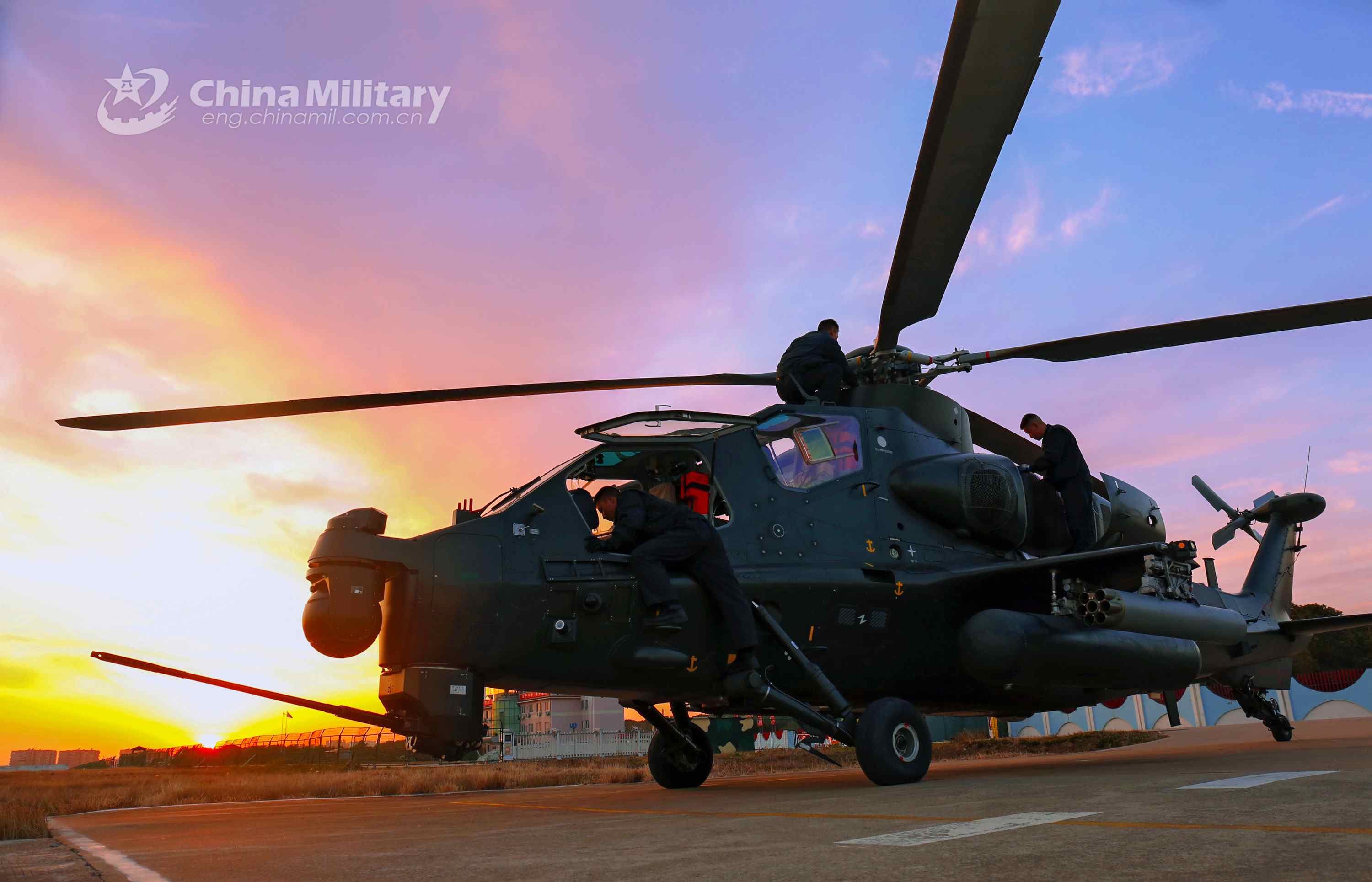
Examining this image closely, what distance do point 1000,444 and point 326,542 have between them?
387 inches

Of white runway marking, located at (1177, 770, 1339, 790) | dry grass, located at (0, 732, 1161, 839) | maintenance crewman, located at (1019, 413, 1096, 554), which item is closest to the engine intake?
maintenance crewman, located at (1019, 413, 1096, 554)

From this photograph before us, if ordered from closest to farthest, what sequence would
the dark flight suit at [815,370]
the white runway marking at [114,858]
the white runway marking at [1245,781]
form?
the white runway marking at [114,858]
the white runway marking at [1245,781]
the dark flight suit at [815,370]

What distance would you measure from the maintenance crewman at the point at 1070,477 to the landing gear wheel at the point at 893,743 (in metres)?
3.58

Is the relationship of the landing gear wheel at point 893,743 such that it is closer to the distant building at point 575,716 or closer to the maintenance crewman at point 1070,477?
the maintenance crewman at point 1070,477

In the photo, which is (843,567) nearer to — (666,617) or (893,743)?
(893,743)

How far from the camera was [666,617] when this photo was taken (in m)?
7.64

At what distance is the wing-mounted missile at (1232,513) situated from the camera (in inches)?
617

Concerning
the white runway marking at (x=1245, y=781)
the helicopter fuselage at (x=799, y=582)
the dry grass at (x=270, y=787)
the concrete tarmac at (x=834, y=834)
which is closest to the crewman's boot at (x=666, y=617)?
the helicopter fuselage at (x=799, y=582)

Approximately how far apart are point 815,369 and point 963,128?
355cm

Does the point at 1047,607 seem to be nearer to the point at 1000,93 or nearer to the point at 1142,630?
the point at 1142,630

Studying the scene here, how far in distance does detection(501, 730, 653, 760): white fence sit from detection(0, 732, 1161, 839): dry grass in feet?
46.5

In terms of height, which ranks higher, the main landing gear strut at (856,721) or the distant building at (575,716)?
the main landing gear strut at (856,721)

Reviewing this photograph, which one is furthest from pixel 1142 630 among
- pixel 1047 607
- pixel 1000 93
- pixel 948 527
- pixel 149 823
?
pixel 149 823

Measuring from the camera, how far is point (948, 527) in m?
10.0
